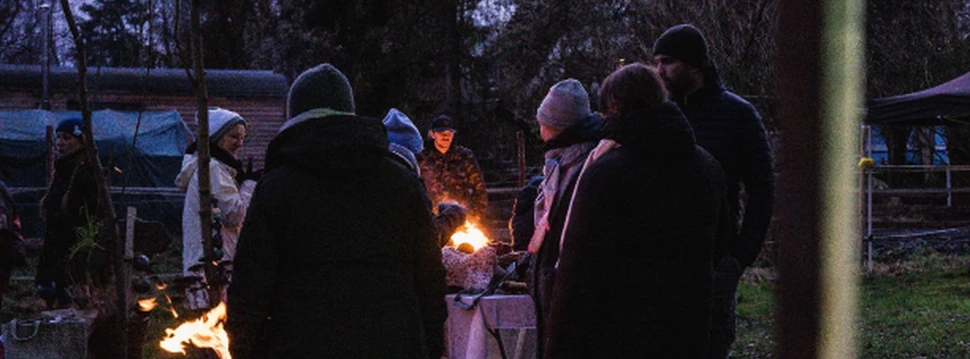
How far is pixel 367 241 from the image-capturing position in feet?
Answer: 12.3

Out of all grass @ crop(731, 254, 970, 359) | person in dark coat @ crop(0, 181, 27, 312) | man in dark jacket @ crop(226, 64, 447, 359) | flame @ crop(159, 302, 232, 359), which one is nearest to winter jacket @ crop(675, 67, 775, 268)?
man in dark jacket @ crop(226, 64, 447, 359)

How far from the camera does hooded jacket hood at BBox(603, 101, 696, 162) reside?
4.21 metres

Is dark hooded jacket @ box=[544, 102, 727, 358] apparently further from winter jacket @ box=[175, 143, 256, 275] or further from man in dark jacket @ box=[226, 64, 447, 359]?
winter jacket @ box=[175, 143, 256, 275]

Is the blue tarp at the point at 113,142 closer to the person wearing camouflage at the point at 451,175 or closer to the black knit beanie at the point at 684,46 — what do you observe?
the person wearing camouflage at the point at 451,175

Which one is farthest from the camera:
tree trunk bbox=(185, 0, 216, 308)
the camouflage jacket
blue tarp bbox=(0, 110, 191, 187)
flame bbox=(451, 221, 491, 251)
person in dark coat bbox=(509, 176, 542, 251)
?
blue tarp bbox=(0, 110, 191, 187)

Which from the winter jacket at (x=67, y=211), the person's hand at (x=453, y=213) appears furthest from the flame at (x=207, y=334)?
the winter jacket at (x=67, y=211)

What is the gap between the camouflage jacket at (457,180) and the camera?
Answer: 33.9 ft

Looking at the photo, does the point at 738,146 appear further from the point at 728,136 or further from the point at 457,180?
the point at 457,180

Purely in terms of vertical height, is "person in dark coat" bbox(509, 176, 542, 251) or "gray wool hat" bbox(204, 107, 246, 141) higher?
"gray wool hat" bbox(204, 107, 246, 141)

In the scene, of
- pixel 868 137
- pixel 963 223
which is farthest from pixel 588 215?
pixel 963 223

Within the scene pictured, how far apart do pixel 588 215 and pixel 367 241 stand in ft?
2.49

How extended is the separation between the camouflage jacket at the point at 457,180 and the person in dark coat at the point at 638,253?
6.04 metres

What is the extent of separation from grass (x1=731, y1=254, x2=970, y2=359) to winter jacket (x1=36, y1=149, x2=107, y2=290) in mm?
4365

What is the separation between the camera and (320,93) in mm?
3902
